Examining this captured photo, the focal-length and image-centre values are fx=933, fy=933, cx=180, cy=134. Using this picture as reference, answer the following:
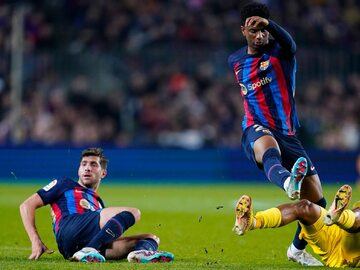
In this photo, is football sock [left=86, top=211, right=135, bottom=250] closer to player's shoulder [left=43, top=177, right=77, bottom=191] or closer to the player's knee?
player's shoulder [left=43, top=177, right=77, bottom=191]

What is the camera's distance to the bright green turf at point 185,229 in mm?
9109

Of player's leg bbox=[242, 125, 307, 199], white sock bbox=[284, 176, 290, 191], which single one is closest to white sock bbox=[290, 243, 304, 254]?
player's leg bbox=[242, 125, 307, 199]

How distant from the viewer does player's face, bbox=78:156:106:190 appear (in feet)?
30.7

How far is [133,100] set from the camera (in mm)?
23500

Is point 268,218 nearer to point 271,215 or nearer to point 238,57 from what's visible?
point 271,215

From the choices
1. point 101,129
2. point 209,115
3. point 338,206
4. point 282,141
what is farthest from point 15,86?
point 338,206

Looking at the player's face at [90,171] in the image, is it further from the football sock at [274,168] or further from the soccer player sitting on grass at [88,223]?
the football sock at [274,168]

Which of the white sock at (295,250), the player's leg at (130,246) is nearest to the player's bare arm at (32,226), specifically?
the player's leg at (130,246)

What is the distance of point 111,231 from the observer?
884 cm

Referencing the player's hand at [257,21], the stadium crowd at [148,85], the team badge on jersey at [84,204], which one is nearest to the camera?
the player's hand at [257,21]

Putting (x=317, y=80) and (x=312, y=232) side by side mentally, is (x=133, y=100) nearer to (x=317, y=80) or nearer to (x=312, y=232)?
(x=317, y=80)

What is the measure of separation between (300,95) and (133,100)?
4.40m

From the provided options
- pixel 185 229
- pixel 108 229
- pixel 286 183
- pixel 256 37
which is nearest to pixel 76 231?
pixel 108 229

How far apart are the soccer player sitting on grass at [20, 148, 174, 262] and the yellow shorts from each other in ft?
4.63
